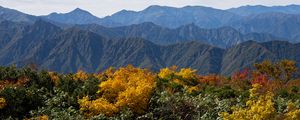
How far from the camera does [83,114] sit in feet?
77.8

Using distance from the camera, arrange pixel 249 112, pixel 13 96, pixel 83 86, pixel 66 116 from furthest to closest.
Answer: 1. pixel 83 86
2. pixel 13 96
3. pixel 66 116
4. pixel 249 112

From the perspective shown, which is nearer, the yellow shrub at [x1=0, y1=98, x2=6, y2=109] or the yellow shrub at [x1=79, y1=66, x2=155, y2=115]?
the yellow shrub at [x1=0, y1=98, x2=6, y2=109]

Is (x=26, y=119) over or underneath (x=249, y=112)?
underneath

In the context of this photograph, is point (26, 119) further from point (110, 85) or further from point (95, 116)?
point (110, 85)

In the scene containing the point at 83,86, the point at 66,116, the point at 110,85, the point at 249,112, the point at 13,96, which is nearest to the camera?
the point at 249,112

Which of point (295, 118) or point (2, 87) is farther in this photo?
point (2, 87)

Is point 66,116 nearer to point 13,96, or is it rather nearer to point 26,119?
point 26,119

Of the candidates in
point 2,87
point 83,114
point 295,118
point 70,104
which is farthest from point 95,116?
point 295,118

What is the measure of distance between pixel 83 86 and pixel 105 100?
3844 millimetres

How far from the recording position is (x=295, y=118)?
18.3m

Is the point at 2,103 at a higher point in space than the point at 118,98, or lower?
higher

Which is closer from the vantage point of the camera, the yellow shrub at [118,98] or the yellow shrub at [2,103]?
the yellow shrub at [2,103]

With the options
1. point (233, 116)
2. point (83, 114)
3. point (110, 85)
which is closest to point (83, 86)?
point (110, 85)

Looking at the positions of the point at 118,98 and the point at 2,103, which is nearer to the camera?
the point at 2,103
